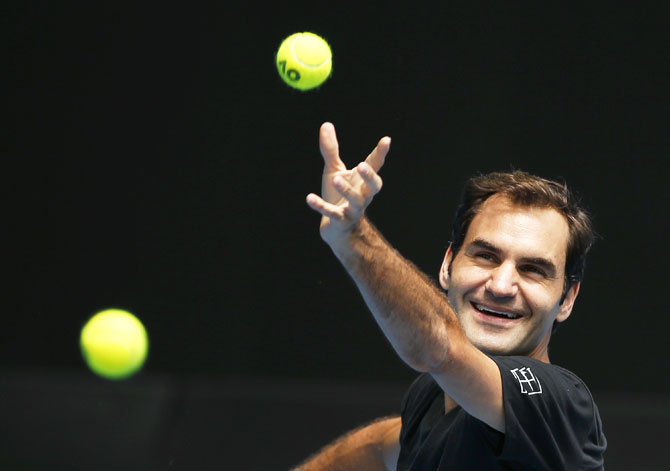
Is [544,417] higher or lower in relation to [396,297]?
lower

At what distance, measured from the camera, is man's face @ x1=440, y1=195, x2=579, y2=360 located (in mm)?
2062

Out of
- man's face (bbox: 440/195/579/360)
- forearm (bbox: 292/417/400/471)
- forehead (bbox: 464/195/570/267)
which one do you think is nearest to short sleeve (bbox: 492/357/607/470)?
man's face (bbox: 440/195/579/360)

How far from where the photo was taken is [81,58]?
4.23 meters

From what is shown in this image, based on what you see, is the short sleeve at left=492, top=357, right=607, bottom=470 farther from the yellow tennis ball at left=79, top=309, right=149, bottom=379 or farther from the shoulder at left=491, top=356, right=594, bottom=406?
the yellow tennis ball at left=79, top=309, right=149, bottom=379

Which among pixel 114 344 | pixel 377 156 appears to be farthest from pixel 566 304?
pixel 114 344

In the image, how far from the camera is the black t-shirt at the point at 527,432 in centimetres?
175

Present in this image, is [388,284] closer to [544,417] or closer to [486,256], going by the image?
[544,417]

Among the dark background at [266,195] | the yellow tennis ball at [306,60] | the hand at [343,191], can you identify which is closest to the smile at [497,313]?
the hand at [343,191]

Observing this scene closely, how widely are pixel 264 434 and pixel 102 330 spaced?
838 mm

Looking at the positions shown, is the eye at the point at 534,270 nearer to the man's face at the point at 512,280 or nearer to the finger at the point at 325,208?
the man's face at the point at 512,280

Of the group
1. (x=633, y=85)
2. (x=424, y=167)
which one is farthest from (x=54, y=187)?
(x=633, y=85)

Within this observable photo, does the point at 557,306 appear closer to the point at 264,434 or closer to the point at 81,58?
the point at 264,434

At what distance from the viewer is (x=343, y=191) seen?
1.55 m

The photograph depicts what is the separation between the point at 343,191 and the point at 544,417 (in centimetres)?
60
